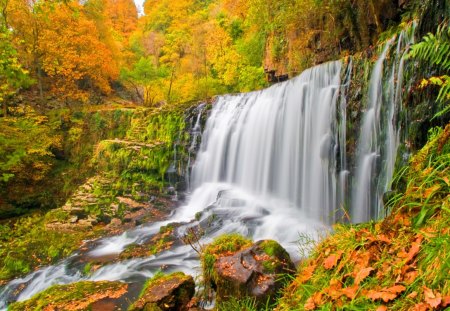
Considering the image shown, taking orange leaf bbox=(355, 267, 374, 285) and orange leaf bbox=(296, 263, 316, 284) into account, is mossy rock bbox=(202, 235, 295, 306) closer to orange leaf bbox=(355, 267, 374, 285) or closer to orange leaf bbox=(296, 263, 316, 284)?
orange leaf bbox=(296, 263, 316, 284)

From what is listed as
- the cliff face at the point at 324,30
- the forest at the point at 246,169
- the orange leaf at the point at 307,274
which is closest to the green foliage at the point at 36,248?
the forest at the point at 246,169

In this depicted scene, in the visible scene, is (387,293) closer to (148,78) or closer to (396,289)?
(396,289)

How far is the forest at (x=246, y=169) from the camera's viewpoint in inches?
90.2

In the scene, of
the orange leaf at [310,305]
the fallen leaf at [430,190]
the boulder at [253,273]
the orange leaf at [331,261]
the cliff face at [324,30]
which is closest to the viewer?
the orange leaf at [310,305]

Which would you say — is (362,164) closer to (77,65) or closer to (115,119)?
(115,119)

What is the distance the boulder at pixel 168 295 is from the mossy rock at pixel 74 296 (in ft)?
3.04

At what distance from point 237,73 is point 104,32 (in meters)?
10.9

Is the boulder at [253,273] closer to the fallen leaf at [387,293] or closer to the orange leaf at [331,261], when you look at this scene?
the orange leaf at [331,261]

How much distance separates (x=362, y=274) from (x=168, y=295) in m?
2.38

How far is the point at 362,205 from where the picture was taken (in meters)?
6.34

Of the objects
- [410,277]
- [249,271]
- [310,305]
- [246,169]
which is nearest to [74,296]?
[249,271]

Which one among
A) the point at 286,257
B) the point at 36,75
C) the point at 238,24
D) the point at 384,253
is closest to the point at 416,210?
the point at 384,253

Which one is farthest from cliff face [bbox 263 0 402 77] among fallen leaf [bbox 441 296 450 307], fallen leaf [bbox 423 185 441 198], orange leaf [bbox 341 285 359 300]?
fallen leaf [bbox 441 296 450 307]

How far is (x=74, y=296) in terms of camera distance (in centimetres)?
421
